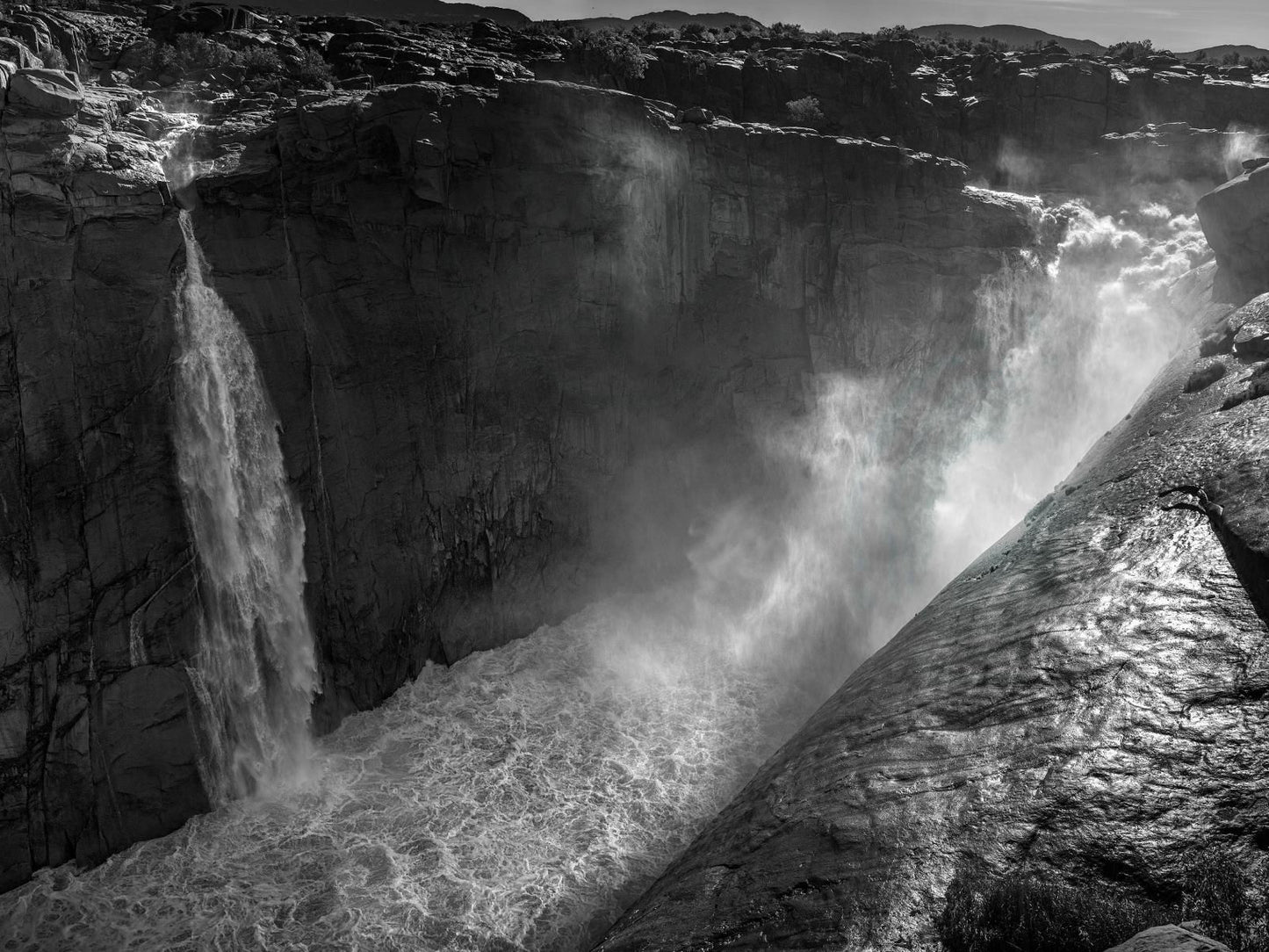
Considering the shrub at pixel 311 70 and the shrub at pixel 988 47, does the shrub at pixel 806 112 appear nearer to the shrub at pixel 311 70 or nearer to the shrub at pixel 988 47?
the shrub at pixel 988 47

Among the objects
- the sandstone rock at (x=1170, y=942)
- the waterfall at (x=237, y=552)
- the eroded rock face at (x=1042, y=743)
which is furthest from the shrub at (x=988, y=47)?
the sandstone rock at (x=1170, y=942)

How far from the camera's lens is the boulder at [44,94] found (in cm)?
2008

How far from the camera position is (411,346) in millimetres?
25406

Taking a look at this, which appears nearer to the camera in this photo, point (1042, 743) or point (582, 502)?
point (1042, 743)

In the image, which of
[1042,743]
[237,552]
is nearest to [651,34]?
[237,552]

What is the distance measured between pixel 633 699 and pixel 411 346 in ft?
36.5

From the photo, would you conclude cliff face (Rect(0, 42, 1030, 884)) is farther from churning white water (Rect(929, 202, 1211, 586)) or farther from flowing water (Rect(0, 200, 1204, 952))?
churning white water (Rect(929, 202, 1211, 586))

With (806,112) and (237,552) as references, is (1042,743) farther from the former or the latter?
(806,112)

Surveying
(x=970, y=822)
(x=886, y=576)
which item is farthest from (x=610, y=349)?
(x=970, y=822)

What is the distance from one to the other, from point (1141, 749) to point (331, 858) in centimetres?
1521

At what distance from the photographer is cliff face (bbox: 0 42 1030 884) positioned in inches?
789

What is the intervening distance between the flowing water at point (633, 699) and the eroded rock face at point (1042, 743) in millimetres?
3973

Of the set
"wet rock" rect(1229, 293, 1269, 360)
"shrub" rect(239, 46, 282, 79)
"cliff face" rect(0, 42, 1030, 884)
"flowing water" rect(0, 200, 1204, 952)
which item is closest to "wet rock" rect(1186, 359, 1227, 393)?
"wet rock" rect(1229, 293, 1269, 360)

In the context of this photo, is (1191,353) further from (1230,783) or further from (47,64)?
(47,64)
